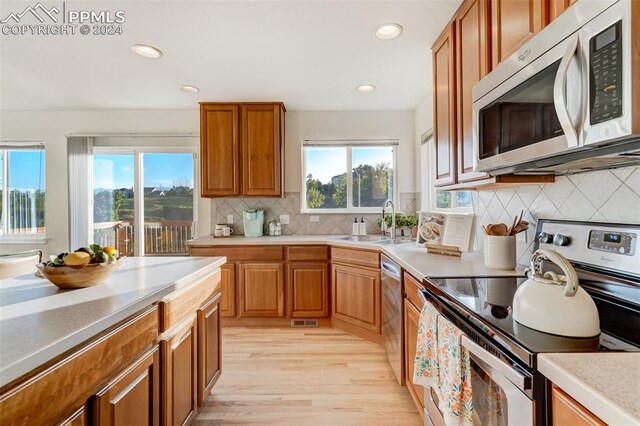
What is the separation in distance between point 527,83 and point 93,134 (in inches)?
167

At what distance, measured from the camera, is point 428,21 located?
5.97 ft

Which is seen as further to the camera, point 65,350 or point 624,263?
point 624,263

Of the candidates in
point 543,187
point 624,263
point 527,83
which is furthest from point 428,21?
point 624,263

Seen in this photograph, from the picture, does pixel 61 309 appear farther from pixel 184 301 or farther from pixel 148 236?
pixel 148 236

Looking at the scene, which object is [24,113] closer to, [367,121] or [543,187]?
[367,121]

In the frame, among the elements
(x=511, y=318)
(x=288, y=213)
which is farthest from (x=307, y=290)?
(x=511, y=318)

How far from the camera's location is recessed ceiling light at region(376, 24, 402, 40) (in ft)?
6.11

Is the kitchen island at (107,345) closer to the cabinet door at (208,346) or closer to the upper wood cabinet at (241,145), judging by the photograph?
Result: the cabinet door at (208,346)

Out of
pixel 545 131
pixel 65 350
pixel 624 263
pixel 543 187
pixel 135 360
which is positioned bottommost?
pixel 135 360

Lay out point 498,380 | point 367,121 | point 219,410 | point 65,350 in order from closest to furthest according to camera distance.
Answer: point 65,350 → point 498,380 → point 219,410 → point 367,121

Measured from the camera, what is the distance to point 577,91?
787mm

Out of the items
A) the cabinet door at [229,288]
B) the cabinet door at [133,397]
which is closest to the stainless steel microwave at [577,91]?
the cabinet door at [133,397]

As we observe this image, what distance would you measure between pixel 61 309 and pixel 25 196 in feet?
12.4

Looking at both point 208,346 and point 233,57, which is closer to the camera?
point 208,346
